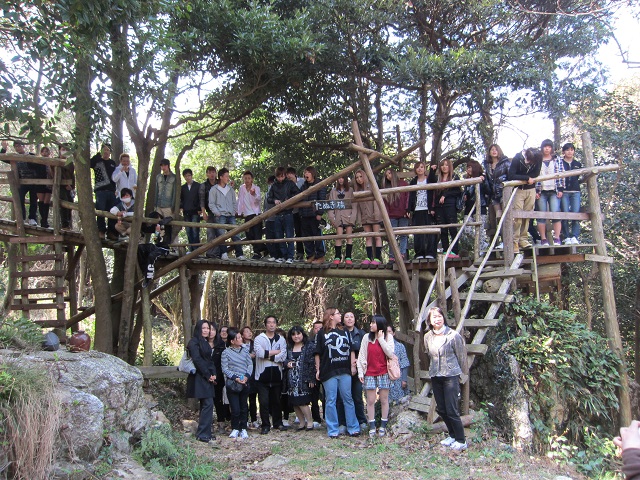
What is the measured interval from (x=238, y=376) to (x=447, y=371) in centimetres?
296

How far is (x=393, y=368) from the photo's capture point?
7625 mm

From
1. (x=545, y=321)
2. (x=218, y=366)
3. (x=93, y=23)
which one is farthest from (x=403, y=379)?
(x=93, y=23)

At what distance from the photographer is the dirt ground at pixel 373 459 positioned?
625 centimetres

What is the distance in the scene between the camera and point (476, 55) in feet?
32.2

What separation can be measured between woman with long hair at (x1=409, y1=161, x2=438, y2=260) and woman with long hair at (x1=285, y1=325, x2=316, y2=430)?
250 centimetres

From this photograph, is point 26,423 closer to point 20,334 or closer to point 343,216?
Answer: point 20,334

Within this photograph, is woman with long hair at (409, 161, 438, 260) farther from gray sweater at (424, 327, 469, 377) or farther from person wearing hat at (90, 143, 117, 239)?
person wearing hat at (90, 143, 117, 239)

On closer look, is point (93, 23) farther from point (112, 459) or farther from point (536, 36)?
point (536, 36)

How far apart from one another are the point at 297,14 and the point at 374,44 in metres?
1.80

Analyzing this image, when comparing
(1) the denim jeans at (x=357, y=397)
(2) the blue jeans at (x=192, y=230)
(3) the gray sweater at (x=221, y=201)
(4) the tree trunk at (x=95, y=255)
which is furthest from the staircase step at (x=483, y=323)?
(4) the tree trunk at (x=95, y=255)

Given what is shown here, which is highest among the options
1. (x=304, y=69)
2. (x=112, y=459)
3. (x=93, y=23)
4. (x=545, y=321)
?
(x=304, y=69)

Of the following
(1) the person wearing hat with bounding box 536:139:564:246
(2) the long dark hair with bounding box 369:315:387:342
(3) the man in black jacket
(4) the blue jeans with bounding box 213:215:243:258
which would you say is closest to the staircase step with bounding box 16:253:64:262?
(4) the blue jeans with bounding box 213:215:243:258

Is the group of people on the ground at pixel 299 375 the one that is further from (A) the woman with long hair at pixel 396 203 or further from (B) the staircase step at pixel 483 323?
(A) the woman with long hair at pixel 396 203

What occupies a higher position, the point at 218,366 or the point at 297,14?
the point at 297,14
